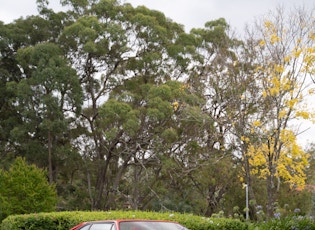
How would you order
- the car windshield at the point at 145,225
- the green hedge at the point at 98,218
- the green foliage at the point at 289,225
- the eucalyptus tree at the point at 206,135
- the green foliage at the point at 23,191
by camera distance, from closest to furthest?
the car windshield at the point at 145,225 < the green foliage at the point at 289,225 < the green hedge at the point at 98,218 < the green foliage at the point at 23,191 < the eucalyptus tree at the point at 206,135

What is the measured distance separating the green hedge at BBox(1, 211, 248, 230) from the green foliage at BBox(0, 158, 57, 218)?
558cm

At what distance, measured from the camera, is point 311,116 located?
19484 mm

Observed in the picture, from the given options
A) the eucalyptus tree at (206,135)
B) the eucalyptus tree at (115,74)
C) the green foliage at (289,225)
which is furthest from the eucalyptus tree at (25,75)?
the green foliage at (289,225)

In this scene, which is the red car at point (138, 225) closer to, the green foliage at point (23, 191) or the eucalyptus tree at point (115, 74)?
the green foliage at point (23, 191)

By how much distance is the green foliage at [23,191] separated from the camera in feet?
83.8

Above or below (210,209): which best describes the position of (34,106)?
above

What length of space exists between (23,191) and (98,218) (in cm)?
1107

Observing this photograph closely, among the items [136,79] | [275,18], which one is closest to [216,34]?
[136,79]

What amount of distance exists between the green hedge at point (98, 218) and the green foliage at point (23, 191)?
5579 millimetres

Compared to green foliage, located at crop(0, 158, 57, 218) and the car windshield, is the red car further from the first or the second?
green foliage, located at crop(0, 158, 57, 218)

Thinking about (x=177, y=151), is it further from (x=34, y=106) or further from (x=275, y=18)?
(x=275, y=18)

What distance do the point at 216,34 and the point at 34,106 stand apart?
1332 cm

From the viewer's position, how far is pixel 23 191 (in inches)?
1007

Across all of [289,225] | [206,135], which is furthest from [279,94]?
[206,135]
